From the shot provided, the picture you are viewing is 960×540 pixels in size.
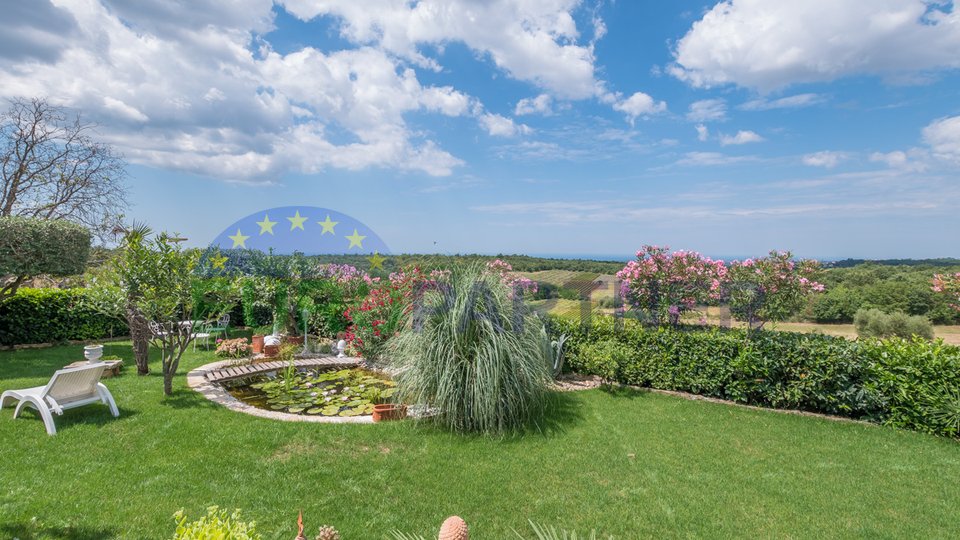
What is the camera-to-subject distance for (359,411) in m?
5.36

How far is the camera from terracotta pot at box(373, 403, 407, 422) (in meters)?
4.93

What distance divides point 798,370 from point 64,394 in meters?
8.44

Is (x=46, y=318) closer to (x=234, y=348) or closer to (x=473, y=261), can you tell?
(x=234, y=348)

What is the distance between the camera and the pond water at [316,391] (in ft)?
18.1

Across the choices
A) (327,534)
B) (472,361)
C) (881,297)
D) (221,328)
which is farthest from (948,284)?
(221,328)

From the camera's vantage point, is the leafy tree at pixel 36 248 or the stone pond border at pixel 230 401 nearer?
the stone pond border at pixel 230 401

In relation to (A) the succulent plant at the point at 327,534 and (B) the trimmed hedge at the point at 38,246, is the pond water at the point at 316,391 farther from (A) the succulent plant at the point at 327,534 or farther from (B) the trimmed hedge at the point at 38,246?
(B) the trimmed hedge at the point at 38,246

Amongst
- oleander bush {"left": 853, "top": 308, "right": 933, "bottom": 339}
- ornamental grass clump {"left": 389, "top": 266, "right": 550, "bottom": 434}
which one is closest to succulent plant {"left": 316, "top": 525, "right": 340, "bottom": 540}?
ornamental grass clump {"left": 389, "top": 266, "right": 550, "bottom": 434}

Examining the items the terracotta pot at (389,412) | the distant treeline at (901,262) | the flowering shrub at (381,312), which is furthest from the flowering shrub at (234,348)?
the distant treeline at (901,262)

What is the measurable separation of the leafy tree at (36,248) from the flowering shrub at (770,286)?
12.9 meters

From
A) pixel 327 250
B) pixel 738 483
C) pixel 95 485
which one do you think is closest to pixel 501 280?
pixel 738 483

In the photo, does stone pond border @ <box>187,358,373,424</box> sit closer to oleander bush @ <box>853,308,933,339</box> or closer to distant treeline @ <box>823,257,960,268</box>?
oleander bush @ <box>853,308,933,339</box>

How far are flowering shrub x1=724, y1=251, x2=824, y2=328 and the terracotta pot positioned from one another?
6.05m

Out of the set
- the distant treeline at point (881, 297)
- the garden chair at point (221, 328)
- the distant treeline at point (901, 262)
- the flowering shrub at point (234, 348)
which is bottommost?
the flowering shrub at point (234, 348)
